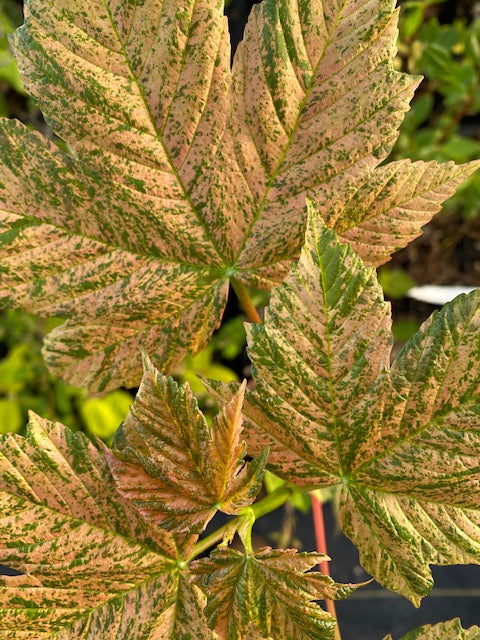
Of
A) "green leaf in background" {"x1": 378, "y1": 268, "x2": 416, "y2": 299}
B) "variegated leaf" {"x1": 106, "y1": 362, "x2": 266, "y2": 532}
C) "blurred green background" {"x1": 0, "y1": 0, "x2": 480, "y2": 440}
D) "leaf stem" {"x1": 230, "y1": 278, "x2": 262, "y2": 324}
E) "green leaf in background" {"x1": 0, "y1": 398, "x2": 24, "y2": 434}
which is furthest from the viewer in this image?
"green leaf in background" {"x1": 378, "y1": 268, "x2": 416, "y2": 299}

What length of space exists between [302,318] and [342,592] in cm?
21

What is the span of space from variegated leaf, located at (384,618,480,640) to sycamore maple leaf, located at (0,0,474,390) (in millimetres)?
342

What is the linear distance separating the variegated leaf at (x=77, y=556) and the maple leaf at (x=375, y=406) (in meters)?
0.13

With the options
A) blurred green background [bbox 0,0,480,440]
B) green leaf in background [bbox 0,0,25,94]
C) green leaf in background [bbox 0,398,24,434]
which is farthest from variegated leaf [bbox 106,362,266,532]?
green leaf in background [bbox 0,0,25,94]

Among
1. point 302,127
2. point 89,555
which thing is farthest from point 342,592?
point 302,127

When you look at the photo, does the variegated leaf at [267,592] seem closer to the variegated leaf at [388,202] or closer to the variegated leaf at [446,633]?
the variegated leaf at [446,633]

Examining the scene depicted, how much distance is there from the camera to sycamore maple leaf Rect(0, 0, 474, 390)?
0.47 metres

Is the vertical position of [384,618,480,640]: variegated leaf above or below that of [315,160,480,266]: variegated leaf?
below

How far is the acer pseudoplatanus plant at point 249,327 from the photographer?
45 centimetres

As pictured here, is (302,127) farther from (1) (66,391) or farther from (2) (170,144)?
(1) (66,391)

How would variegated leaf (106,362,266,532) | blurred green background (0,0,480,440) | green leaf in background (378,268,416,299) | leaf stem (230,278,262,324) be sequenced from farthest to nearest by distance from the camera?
green leaf in background (378,268,416,299)
blurred green background (0,0,480,440)
leaf stem (230,278,262,324)
variegated leaf (106,362,266,532)

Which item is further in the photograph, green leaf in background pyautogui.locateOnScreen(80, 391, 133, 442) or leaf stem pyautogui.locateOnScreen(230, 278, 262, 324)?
green leaf in background pyautogui.locateOnScreen(80, 391, 133, 442)

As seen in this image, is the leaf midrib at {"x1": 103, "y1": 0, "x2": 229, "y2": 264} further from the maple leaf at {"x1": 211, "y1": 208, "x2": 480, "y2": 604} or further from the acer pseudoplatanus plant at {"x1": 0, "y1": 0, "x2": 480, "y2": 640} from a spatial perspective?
the maple leaf at {"x1": 211, "y1": 208, "x2": 480, "y2": 604}

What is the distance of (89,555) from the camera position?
1.58 ft
